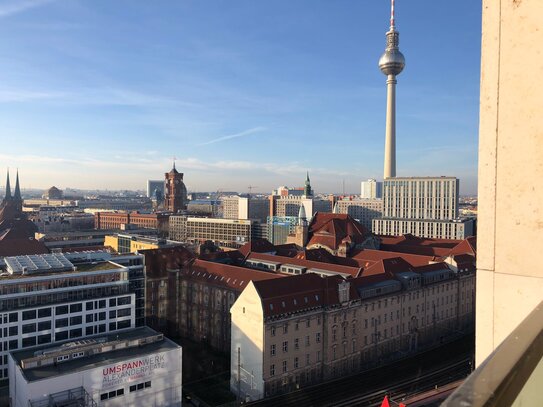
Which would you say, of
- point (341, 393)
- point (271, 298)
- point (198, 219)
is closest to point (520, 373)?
point (271, 298)

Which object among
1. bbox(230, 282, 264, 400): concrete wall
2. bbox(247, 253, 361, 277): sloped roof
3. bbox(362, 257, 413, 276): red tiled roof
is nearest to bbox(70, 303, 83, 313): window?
bbox(230, 282, 264, 400): concrete wall

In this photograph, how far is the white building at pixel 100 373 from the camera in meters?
46.7

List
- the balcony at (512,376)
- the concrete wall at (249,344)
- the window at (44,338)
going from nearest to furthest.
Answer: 1. the balcony at (512,376)
2. the concrete wall at (249,344)
3. the window at (44,338)

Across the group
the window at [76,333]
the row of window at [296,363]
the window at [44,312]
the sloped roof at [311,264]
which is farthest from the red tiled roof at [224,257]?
the window at [44,312]

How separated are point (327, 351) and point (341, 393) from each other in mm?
6677

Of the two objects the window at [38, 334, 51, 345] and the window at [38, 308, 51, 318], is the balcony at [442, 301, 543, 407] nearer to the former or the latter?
the window at [38, 308, 51, 318]

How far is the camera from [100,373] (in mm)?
49531

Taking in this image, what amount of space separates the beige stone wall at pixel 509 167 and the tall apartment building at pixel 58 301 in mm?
63785

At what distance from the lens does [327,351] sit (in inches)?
2598

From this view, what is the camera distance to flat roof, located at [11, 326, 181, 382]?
47987mm

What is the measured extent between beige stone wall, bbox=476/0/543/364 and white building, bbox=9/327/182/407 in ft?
163

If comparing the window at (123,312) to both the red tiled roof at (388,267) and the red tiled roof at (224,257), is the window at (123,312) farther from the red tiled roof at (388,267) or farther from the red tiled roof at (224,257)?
the red tiled roof at (388,267)

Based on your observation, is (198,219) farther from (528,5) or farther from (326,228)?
(528,5)

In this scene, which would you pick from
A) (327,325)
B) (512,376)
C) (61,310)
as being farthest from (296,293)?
(512,376)
